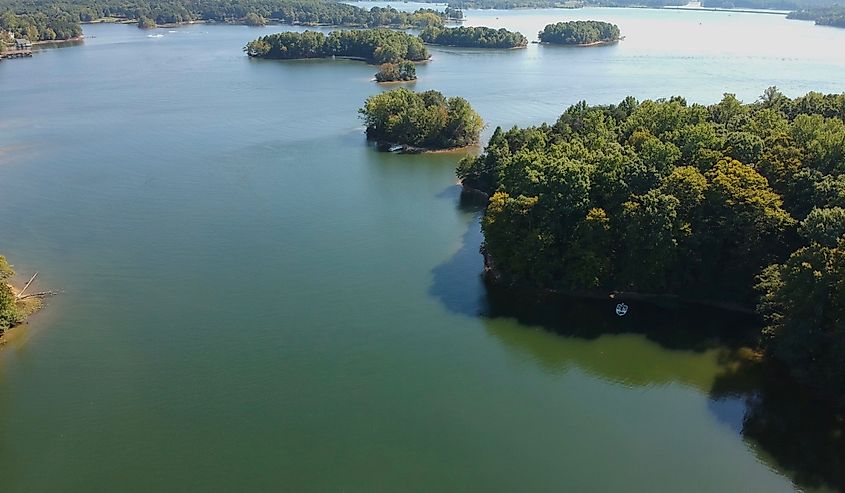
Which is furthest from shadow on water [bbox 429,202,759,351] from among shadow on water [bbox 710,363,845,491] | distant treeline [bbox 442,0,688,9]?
distant treeline [bbox 442,0,688,9]

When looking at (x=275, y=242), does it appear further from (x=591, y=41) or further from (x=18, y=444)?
(x=591, y=41)

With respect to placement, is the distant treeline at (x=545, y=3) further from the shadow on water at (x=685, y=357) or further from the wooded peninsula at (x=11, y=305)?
the wooded peninsula at (x=11, y=305)

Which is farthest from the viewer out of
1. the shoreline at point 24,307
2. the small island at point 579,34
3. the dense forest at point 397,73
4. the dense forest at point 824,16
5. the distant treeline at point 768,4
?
the distant treeline at point 768,4

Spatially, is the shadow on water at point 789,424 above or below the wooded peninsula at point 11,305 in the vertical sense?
below

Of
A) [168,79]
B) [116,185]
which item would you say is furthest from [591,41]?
[116,185]

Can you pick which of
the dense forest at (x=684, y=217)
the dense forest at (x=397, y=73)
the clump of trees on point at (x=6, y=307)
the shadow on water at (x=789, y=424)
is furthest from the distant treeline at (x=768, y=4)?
the clump of trees on point at (x=6, y=307)

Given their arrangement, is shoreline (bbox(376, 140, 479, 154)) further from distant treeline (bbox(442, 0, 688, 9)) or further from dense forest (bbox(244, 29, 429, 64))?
distant treeline (bbox(442, 0, 688, 9))
